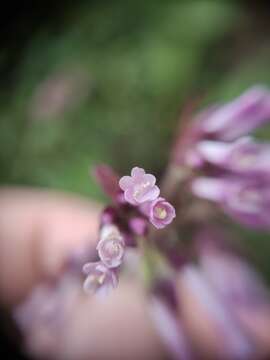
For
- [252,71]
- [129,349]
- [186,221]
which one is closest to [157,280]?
[186,221]

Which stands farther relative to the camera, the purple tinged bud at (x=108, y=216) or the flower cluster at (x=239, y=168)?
the flower cluster at (x=239, y=168)

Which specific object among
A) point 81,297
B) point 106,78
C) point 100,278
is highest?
point 106,78

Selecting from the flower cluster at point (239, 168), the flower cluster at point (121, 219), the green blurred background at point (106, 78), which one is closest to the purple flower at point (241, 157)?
the flower cluster at point (239, 168)

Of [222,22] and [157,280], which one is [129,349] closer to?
[157,280]

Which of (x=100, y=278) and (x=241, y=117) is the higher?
(x=241, y=117)

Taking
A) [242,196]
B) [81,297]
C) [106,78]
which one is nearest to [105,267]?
[242,196]

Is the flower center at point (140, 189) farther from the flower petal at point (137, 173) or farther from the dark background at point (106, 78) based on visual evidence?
the dark background at point (106, 78)

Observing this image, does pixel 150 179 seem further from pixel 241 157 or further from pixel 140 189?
pixel 241 157
